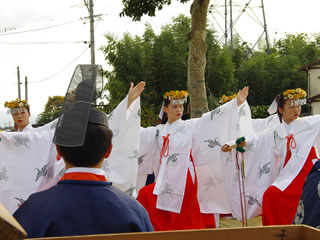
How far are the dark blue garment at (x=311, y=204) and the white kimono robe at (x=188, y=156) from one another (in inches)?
103

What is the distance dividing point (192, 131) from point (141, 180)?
3.04 feet

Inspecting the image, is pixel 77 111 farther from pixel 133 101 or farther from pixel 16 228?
pixel 133 101

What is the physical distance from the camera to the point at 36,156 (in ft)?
15.9

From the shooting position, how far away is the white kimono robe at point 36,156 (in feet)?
14.8

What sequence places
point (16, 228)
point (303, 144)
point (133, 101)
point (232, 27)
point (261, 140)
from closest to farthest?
point (16, 228), point (133, 101), point (303, 144), point (261, 140), point (232, 27)

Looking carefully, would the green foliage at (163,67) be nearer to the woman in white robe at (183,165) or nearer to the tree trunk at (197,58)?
the tree trunk at (197,58)

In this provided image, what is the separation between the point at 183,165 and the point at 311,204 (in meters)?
2.79

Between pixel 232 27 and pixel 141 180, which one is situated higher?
pixel 232 27

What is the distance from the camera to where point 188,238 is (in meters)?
1.11

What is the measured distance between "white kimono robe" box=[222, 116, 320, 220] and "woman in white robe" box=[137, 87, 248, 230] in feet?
0.70

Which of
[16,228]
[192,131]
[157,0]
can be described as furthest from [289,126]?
[16,228]

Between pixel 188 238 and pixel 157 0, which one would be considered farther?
pixel 157 0

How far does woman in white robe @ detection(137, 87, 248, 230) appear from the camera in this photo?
16.1 feet

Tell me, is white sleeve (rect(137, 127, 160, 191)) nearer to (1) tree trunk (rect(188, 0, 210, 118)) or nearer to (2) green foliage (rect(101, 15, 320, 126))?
(1) tree trunk (rect(188, 0, 210, 118))
